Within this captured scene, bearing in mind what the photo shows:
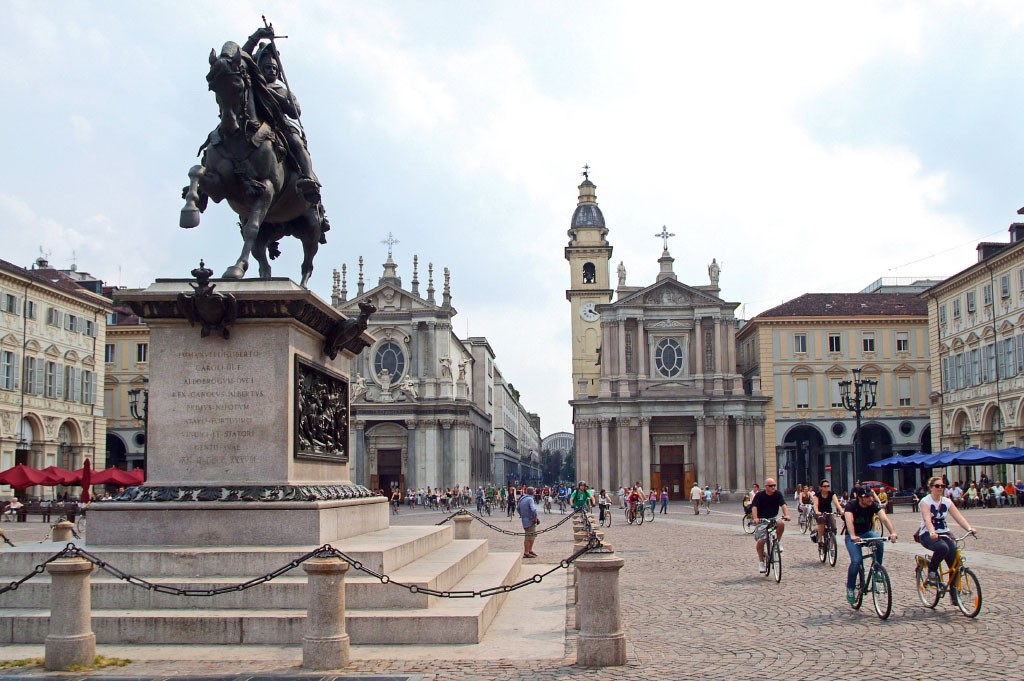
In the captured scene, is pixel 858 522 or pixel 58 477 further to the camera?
pixel 58 477

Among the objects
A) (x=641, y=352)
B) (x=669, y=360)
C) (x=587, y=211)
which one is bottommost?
(x=669, y=360)

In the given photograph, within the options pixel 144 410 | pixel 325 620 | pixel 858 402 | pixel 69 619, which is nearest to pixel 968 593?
pixel 325 620

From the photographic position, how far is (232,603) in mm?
10625

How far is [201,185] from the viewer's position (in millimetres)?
12867

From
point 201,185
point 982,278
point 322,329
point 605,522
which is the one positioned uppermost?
point 982,278

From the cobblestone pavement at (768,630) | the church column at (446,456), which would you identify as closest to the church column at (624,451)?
the church column at (446,456)

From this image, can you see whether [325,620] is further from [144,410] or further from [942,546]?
[144,410]

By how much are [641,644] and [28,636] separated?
6.04 metres

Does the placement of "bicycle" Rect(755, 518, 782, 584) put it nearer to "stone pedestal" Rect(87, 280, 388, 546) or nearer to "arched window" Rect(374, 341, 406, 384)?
"stone pedestal" Rect(87, 280, 388, 546)

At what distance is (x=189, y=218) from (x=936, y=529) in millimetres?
9637

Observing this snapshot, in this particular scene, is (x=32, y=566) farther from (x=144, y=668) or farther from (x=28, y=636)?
(x=144, y=668)

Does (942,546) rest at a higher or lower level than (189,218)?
lower

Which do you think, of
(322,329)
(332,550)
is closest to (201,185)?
(322,329)

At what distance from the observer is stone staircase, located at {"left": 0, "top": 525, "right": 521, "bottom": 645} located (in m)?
10.2
